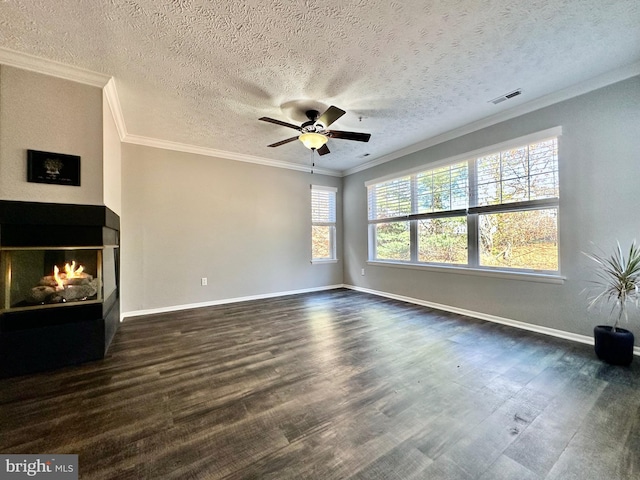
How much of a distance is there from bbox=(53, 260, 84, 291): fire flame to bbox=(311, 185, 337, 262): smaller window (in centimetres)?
402

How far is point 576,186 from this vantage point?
2.93m

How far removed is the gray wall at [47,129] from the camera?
2.31 meters

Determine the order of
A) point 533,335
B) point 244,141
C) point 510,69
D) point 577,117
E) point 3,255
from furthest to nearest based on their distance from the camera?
point 244,141 < point 533,335 < point 577,117 < point 510,69 < point 3,255

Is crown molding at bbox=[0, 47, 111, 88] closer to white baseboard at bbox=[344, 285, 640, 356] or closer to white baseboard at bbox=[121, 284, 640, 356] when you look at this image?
white baseboard at bbox=[121, 284, 640, 356]

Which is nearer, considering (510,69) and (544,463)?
(544,463)

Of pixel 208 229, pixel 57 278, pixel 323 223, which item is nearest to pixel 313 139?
pixel 208 229

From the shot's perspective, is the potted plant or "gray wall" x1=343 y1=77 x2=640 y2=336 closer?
the potted plant

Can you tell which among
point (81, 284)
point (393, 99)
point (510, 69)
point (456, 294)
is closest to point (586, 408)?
point (456, 294)

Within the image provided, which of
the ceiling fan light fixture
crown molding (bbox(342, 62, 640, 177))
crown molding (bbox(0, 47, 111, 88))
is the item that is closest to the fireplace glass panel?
crown molding (bbox(0, 47, 111, 88))

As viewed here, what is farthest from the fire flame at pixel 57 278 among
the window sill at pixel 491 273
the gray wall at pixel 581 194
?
the gray wall at pixel 581 194

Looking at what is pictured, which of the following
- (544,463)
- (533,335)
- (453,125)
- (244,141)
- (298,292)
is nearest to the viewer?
(544,463)

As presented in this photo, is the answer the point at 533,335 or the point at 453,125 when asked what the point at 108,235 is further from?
the point at 533,335

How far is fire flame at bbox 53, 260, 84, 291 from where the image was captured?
99.7 inches

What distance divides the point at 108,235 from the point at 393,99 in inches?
146
